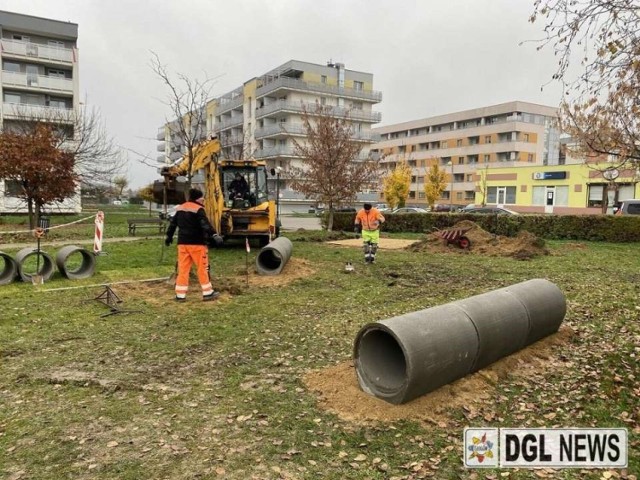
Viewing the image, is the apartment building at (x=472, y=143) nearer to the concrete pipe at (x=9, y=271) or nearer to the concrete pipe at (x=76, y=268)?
the concrete pipe at (x=76, y=268)

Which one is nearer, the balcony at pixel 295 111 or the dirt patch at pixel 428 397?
the dirt patch at pixel 428 397

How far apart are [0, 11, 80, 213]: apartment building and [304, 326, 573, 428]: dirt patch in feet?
116

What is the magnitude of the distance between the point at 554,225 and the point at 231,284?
60.1ft

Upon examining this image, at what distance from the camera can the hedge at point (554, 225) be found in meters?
20.9

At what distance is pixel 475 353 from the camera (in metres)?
4.74

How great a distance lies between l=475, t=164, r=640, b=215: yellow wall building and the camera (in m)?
46.5

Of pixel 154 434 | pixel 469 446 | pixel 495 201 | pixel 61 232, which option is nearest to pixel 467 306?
pixel 469 446

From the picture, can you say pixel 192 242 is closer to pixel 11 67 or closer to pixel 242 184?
pixel 242 184

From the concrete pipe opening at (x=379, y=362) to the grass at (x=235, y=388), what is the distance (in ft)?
1.74

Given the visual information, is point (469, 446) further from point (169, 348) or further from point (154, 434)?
point (169, 348)

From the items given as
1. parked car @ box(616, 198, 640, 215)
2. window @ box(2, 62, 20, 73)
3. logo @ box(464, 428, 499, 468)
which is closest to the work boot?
logo @ box(464, 428, 499, 468)

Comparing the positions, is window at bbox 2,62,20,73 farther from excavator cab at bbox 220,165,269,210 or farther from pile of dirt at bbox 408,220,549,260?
pile of dirt at bbox 408,220,549,260

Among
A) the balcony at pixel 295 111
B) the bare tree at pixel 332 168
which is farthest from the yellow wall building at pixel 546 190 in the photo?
the bare tree at pixel 332 168

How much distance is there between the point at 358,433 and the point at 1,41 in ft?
142
